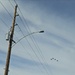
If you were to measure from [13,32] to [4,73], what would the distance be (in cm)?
432

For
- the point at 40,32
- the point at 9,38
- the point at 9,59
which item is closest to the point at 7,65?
the point at 9,59

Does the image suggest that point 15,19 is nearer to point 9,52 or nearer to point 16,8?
point 16,8

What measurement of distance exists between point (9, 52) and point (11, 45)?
0.95 m

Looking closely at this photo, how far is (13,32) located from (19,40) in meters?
0.99

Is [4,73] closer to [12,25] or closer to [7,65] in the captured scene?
[7,65]

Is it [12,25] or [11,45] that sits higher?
[12,25]

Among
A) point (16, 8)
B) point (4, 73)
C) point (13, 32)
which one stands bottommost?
point (4, 73)

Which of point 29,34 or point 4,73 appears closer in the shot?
point 4,73

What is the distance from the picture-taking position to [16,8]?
3116cm

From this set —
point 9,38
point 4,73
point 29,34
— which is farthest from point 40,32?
point 4,73

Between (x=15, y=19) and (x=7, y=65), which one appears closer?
(x=7, y=65)

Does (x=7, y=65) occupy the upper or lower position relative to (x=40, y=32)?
lower

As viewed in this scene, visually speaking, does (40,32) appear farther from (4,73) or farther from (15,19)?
(4,73)

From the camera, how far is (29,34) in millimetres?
30609
